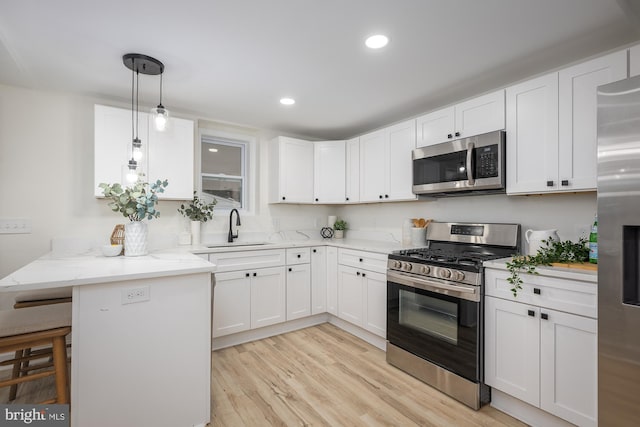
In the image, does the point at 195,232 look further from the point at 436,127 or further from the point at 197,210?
the point at 436,127

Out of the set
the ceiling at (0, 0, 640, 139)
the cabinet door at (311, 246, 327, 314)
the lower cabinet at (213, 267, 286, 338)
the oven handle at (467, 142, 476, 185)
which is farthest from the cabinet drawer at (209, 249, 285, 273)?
the oven handle at (467, 142, 476, 185)

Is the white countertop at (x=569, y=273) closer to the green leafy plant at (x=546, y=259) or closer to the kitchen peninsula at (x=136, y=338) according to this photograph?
the green leafy plant at (x=546, y=259)

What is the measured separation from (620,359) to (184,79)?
3.14 meters

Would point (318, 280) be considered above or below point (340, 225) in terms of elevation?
below

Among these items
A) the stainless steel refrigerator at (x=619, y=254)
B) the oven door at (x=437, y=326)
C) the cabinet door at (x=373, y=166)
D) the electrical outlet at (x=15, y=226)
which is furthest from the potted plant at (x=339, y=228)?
the electrical outlet at (x=15, y=226)

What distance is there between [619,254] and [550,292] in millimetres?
461

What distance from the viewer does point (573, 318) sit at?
5.51 ft

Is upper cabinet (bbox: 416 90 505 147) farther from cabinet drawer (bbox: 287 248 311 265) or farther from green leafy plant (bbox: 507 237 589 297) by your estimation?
cabinet drawer (bbox: 287 248 311 265)

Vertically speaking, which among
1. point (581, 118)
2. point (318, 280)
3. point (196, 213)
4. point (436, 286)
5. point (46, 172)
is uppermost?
point (581, 118)

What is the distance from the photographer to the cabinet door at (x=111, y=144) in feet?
8.85

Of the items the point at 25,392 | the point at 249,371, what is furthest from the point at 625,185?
the point at 25,392

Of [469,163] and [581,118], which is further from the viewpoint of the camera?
[469,163]

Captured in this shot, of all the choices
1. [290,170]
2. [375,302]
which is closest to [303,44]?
[290,170]

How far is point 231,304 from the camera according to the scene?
9.80 ft
